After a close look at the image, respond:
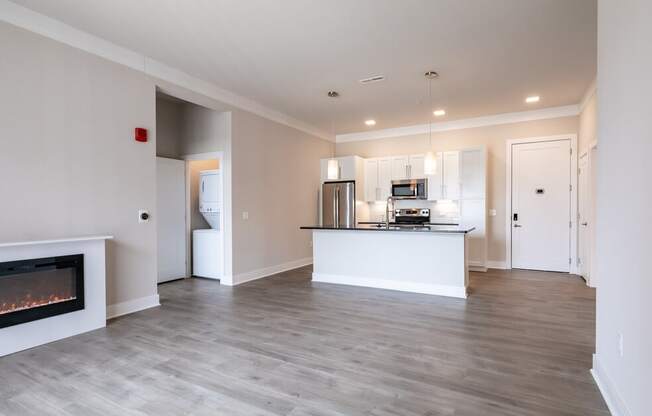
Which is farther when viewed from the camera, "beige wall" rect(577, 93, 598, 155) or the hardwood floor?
"beige wall" rect(577, 93, 598, 155)

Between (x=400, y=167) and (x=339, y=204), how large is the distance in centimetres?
Result: 151

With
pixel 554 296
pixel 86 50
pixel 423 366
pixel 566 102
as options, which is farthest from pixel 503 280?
pixel 86 50

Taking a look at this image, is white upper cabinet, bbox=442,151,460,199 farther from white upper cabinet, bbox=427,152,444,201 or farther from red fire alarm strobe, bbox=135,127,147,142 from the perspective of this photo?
red fire alarm strobe, bbox=135,127,147,142

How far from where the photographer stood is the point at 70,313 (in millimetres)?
3215

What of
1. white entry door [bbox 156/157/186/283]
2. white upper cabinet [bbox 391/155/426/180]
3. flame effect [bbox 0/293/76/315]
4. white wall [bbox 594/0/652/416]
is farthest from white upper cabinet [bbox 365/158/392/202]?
flame effect [bbox 0/293/76/315]

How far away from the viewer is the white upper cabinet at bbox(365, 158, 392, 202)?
24.1ft

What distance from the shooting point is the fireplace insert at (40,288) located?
282cm

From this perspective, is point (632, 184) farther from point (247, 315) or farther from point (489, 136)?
point (489, 136)

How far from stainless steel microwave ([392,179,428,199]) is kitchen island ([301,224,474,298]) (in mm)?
1973

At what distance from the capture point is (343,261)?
5.40 m

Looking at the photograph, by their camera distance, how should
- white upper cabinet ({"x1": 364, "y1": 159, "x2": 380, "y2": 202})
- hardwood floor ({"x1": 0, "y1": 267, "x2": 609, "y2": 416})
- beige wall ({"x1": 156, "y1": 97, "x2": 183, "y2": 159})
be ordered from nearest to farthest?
hardwood floor ({"x1": 0, "y1": 267, "x2": 609, "y2": 416}), beige wall ({"x1": 156, "y1": 97, "x2": 183, "y2": 159}), white upper cabinet ({"x1": 364, "y1": 159, "x2": 380, "y2": 202})

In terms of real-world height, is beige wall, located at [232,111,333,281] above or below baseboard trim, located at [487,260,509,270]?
above

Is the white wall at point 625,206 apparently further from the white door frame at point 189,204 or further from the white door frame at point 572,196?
the white door frame at point 189,204

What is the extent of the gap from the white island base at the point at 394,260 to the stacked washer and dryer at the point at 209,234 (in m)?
1.69
